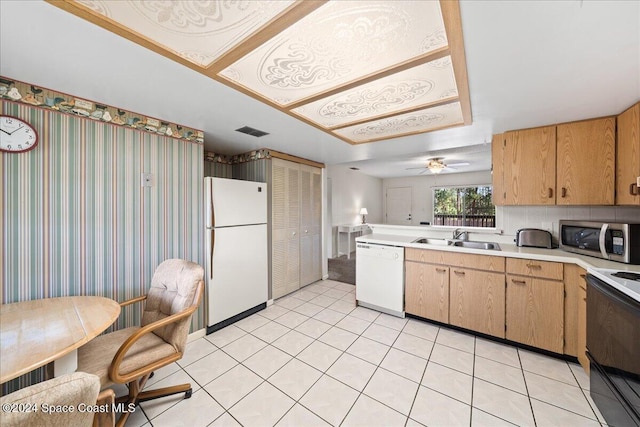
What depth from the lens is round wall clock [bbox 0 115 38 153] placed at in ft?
4.87

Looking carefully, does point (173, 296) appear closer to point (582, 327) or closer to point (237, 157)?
point (237, 157)

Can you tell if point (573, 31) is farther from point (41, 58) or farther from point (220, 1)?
point (41, 58)

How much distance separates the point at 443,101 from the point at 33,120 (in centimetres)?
294

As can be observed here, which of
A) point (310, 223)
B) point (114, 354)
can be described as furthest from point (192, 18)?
point (310, 223)

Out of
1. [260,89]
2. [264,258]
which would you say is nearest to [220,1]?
[260,89]

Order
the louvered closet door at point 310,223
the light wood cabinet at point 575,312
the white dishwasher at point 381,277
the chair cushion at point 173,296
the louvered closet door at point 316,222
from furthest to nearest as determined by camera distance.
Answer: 1. the louvered closet door at point 316,222
2. the louvered closet door at point 310,223
3. the white dishwasher at point 381,277
4. the light wood cabinet at point 575,312
5. the chair cushion at point 173,296

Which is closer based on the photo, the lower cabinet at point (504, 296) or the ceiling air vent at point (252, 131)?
the lower cabinet at point (504, 296)

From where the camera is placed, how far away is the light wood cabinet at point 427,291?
253cm

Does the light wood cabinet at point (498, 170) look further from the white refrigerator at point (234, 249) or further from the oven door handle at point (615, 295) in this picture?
the white refrigerator at point (234, 249)

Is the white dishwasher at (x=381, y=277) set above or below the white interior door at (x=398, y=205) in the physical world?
below

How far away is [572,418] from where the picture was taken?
57.6 inches

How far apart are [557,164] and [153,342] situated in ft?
12.5

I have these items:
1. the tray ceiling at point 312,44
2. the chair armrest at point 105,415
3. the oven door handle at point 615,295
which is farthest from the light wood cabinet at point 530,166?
the chair armrest at point 105,415

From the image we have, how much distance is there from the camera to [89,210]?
5.97 feet
